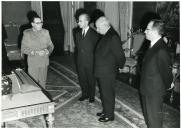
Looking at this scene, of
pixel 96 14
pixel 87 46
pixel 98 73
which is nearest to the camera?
pixel 98 73

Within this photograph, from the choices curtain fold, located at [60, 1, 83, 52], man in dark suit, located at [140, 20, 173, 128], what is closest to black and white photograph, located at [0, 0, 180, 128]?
man in dark suit, located at [140, 20, 173, 128]

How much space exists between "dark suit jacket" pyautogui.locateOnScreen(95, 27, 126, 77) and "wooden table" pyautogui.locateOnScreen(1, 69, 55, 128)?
3.49ft

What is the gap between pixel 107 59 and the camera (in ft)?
11.9

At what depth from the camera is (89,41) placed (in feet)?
14.5

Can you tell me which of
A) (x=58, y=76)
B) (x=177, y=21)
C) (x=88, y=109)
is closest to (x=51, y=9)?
(x=58, y=76)

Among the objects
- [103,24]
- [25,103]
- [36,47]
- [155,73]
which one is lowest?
[25,103]

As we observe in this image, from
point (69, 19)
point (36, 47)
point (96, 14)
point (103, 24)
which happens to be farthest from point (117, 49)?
point (69, 19)

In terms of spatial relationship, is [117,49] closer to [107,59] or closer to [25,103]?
[107,59]

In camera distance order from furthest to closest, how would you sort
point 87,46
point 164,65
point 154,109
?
point 87,46
point 154,109
point 164,65

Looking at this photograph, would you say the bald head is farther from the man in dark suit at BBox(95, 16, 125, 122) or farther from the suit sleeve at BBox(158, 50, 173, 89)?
the suit sleeve at BBox(158, 50, 173, 89)

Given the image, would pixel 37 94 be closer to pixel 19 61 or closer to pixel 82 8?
pixel 19 61

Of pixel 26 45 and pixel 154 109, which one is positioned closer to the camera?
pixel 154 109

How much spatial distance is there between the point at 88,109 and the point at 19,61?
4138 millimetres

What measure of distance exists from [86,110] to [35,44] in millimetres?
1434
